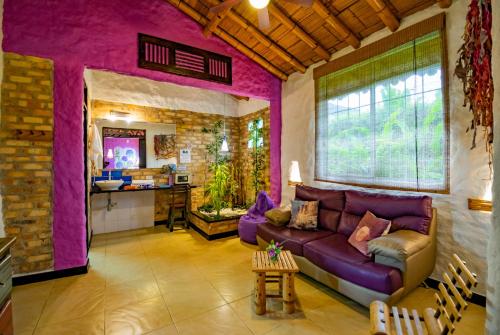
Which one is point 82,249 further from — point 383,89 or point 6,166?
point 383,89

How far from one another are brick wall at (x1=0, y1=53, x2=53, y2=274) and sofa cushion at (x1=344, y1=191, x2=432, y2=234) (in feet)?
12.2

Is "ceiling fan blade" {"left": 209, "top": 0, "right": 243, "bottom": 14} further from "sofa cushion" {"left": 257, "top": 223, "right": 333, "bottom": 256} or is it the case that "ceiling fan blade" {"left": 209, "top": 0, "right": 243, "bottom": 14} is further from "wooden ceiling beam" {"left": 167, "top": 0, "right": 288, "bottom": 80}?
"sofa cushion" {"left": 257, "top": 223, "right": 333, "bottom": 256}

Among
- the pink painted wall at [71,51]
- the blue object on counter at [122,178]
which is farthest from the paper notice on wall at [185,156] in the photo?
the pink painted wall at [71,51]

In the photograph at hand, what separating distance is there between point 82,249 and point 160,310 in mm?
1479

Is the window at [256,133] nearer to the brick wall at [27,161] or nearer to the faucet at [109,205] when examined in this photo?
the faucet at [109,205]

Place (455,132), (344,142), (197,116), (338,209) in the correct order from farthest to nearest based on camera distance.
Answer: (197,116) → (344,142) → (338,209) → (455,132)

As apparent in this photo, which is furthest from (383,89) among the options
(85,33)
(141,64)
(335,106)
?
(85,33)

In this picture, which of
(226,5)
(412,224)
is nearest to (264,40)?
(226,5)

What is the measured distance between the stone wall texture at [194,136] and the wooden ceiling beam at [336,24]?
7.81 feet

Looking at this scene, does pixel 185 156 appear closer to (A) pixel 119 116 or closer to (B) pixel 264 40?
(A) pixel 119 116

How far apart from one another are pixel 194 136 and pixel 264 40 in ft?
8.93

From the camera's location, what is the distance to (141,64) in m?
3.19

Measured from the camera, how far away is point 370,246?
84.0 inches

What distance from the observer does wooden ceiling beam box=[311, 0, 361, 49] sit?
2.84 meters
